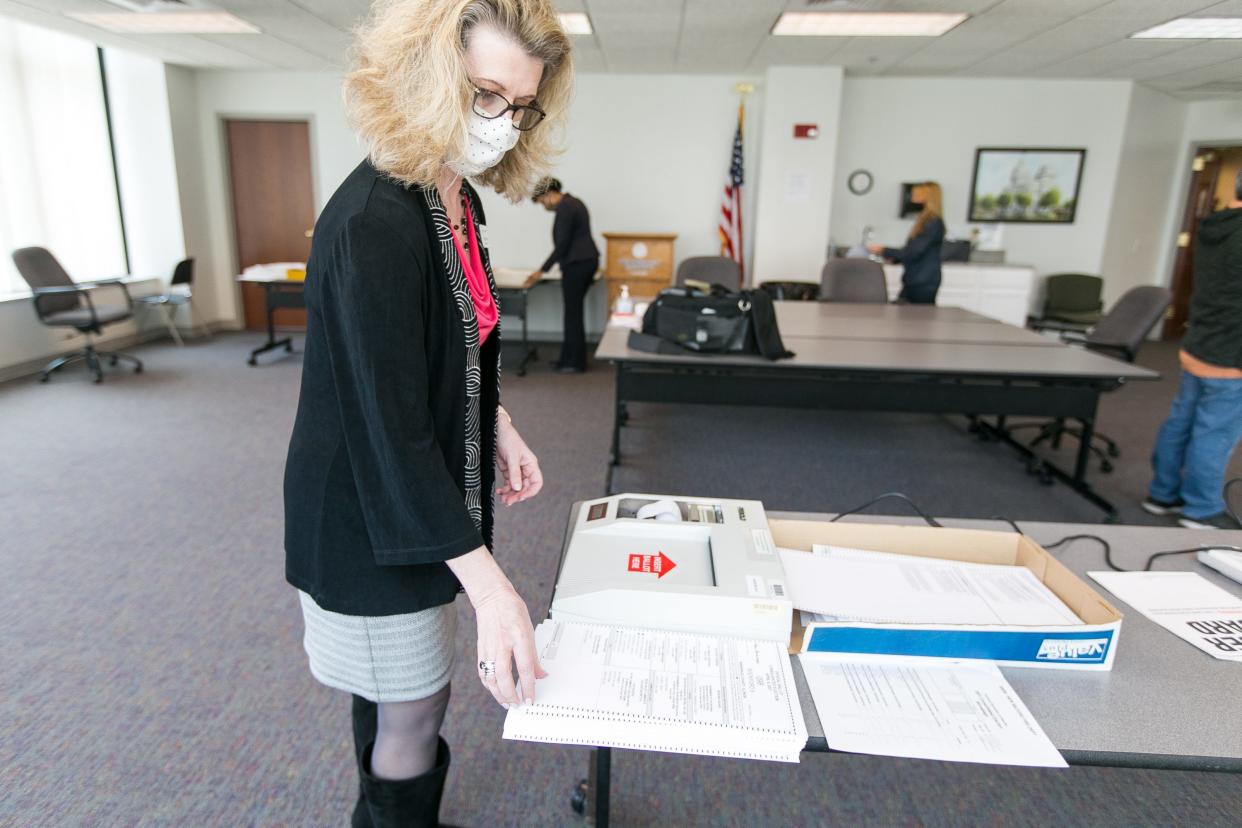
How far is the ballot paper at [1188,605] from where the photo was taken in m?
1.04

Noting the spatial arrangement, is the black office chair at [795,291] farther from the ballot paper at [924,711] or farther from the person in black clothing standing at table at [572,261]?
the ballot paper at [924,711]

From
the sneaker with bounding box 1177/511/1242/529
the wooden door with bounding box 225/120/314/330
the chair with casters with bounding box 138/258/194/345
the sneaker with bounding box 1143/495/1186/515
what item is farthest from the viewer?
the wooden door with bounding box 225/120/314/330

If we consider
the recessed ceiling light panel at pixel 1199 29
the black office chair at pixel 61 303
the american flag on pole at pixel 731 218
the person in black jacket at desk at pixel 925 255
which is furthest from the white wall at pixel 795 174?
the black office chair at pixel 61 303

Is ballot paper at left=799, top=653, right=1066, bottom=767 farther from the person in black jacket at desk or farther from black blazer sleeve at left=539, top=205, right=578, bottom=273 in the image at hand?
black blazer sleeve at left=539, top=205, right=578, bottom=273

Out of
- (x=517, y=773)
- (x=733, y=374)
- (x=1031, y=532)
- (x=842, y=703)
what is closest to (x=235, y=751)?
(x=517, y=773)

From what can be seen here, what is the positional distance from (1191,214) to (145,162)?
33.4 feet

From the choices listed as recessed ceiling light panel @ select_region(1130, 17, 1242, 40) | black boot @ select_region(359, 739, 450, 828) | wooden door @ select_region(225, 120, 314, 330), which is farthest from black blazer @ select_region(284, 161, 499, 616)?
wooden door @ select_region(225, 120, 314, 330)

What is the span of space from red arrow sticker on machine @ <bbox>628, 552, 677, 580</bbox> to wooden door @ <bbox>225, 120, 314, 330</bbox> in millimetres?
6778

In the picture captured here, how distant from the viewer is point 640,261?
632cm

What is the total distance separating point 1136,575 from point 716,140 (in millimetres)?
6047

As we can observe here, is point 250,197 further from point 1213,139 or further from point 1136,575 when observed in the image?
point 1213,139

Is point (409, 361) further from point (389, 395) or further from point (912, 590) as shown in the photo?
point (912, 590)

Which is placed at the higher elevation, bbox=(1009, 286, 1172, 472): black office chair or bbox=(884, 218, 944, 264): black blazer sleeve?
bbox=(884, 218, 944, 264): black blazer sleeve

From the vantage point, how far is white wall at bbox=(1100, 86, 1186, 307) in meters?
6.92
